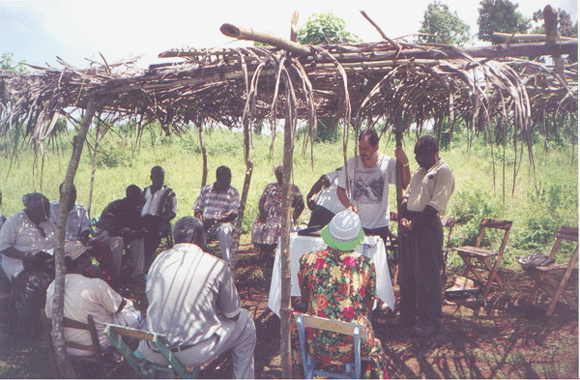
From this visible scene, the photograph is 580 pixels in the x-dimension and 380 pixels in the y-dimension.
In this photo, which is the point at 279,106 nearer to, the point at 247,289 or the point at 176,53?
the point at 247,289

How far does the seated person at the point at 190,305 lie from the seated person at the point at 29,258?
2.12m

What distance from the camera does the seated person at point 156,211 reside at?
6250 mm

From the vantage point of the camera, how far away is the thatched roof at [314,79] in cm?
278

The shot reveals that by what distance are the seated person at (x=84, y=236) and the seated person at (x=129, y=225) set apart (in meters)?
0.39

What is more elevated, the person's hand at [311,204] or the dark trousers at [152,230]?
the person's hand at [311,204]

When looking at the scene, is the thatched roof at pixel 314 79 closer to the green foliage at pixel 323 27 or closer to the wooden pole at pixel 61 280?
the wooden pole at pixel 61 280

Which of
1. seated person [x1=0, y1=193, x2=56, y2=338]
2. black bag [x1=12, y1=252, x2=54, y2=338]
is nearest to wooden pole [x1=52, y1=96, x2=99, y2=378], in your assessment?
seated person [x1=0, y1=193, x2=56, y2=338]

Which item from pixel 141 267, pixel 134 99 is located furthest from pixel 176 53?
pixel 141 267

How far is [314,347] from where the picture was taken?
107 inches

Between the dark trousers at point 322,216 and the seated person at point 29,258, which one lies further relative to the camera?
the dark trousers at point 322,216

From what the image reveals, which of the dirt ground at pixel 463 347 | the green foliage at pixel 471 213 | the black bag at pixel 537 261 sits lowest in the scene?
the dirt ground at pixel 463 347

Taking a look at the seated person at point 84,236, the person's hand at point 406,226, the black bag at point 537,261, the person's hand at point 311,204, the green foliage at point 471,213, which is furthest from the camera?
the green foliage at point 471,213

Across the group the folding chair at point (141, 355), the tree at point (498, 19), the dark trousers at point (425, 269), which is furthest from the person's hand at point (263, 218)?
the tree at point (498, 19)

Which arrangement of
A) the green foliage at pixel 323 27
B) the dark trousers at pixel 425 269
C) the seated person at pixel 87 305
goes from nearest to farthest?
the seated person at pixel 87 305
the dark trousers at pixel 425 269
the green foliage at pixel 323 27
